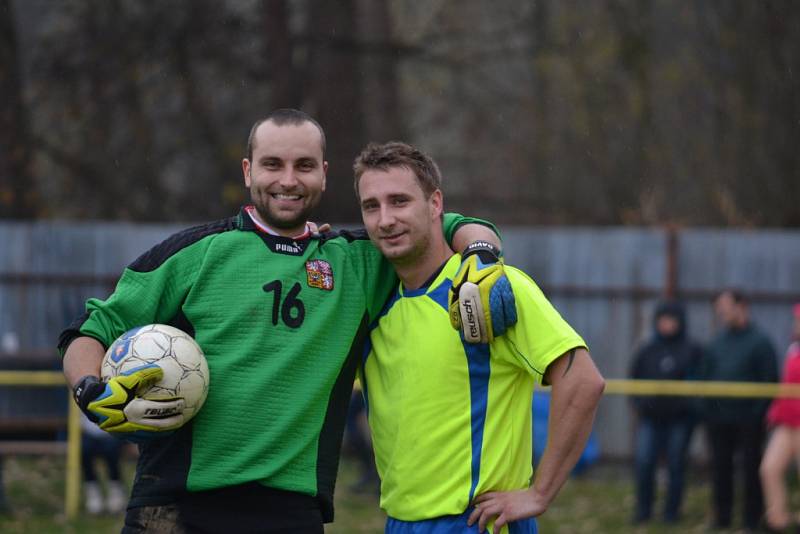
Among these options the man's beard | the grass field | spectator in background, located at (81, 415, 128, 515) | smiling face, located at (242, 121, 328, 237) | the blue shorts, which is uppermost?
smiling face, located at (242, 121, 328, 237)

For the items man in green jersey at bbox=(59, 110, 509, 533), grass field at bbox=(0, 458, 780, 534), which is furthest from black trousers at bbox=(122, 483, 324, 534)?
grass field at bbox=(0, 458, 780, 534)

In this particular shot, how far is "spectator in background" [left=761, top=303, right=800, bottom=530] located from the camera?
9359 millimetres

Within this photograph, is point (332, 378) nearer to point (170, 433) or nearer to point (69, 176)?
point (170, 433)

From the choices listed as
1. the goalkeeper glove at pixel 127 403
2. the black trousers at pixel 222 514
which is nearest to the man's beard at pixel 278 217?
the goalkeeper glove at pixel 127 403

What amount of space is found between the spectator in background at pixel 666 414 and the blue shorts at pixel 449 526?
20.7 ft

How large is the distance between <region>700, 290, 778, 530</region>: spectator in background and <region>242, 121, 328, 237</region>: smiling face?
6523mm

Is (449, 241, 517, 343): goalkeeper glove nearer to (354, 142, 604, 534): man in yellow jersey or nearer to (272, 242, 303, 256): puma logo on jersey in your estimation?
(354, 142, 604, 534): man in yellow jersey

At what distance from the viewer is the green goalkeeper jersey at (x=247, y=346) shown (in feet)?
13.0

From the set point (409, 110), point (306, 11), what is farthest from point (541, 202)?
point (306, 11)

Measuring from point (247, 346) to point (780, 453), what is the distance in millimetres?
6648

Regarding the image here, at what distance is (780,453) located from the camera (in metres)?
9.46

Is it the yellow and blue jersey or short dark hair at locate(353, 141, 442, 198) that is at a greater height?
short dark hair at locate(353, 141, 442, 198)

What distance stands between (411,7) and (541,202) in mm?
3580

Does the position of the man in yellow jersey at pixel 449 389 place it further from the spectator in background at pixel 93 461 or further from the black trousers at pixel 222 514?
the spectator in background at pixel 93 461
